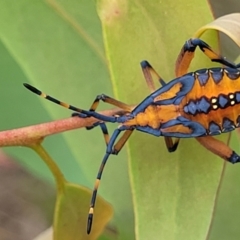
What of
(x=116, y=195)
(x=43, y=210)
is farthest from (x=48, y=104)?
(x=43, y=210)

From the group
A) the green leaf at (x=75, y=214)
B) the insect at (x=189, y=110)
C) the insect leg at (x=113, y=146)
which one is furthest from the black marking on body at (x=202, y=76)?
the green leaf at (x=75, y=214)

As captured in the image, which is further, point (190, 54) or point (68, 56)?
point (68, 56)

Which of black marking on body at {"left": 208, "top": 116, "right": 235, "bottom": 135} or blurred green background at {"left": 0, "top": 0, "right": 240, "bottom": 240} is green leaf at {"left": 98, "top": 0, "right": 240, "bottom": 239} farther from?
blurred green background at {"left": 0, "top": 0, "right": 240, "bottom": 240}

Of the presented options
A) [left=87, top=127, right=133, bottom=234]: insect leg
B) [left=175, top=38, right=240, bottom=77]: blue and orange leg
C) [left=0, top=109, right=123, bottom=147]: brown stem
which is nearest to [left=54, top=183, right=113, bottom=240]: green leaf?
[left=87, top=127, right=133, bottom=234]: insect leg

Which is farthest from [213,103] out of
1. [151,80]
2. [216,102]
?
[151,80]

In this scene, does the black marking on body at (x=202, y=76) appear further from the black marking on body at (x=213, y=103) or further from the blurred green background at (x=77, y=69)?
the blurred green background at (x=77, y=69)

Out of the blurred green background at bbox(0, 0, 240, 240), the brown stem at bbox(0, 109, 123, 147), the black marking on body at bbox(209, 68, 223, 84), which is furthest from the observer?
the blurred green background at bbox(0, 0, 240, 240)

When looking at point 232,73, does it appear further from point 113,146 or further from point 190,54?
point 113,146
